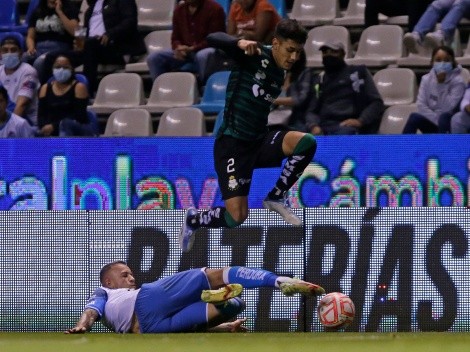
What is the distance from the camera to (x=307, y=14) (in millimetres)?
15875

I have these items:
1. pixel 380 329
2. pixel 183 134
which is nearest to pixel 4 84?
pixel 183 134

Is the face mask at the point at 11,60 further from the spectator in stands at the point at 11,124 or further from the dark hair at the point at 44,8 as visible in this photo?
the spectator in stands at the point at 11,124

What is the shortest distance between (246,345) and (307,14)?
6.97 meters

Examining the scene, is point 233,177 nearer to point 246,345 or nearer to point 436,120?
point 246,345

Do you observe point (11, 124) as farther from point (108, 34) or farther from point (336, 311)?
point (336, 311)

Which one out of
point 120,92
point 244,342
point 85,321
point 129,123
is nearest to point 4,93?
point 129,123

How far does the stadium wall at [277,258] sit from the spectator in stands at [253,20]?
3131mm

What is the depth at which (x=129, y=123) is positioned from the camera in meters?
14.9

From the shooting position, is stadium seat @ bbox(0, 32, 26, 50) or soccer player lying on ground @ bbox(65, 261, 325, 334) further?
stadium seat @ bbox(0, 32, 26, 50)

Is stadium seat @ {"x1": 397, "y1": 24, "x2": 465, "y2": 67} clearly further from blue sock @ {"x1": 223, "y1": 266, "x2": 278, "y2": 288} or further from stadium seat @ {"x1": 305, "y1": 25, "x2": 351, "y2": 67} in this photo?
blue sock @ {"x1": 223, "y1": 266, "x2": 278, "y2": 288}

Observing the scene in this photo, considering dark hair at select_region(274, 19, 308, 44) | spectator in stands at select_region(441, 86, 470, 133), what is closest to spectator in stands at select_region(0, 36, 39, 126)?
spectator in stands at select_region(441, 86, 470, 133)

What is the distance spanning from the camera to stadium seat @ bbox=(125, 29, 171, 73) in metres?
16.2

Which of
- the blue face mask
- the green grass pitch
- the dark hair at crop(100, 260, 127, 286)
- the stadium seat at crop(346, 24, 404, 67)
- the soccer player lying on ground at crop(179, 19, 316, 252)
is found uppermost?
the stadium seat at crop(346, 24, 404, 67)

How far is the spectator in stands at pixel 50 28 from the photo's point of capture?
16.2 m
